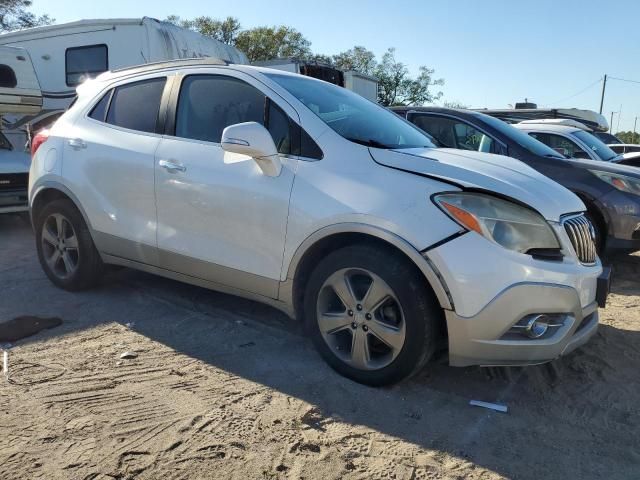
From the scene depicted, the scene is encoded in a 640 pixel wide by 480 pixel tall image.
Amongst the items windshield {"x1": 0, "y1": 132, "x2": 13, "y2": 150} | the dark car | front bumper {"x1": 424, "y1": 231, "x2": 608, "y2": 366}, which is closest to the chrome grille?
front bumper {"x1": 424, "y1": 231, "x2": 608, "y2": 366}

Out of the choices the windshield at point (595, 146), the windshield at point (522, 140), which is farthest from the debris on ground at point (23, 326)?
the windshield at point (595, 146)

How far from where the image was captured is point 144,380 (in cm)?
332

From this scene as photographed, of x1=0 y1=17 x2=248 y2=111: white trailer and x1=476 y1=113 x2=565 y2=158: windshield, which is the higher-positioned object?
x1=0 y1=17 x2=248 y2=111: white trailer

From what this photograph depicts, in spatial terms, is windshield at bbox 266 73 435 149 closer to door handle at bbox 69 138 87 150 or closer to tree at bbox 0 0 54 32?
door handle at bbox 69 138 87 150

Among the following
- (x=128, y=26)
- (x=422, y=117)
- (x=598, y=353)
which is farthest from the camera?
(x=128, y=26)

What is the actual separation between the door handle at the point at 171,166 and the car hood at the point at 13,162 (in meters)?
4.45

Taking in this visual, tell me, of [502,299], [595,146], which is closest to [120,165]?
[502,299]

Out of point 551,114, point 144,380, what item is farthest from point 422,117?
point 551,114

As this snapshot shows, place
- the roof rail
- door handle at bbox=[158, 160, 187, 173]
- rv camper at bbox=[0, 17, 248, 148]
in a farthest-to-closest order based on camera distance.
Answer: rv camper at bbox=[0, 17, 248, 148] < the roof rail < door handle at bbox=[158, 160, 187, 173]

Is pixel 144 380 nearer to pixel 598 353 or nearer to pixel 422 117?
pixel 598 353

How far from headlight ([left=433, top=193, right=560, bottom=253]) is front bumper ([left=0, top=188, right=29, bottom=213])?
6285 mm

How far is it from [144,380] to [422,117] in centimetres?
472

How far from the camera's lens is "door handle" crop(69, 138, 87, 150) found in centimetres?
454

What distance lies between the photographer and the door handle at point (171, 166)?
385 centimetres
